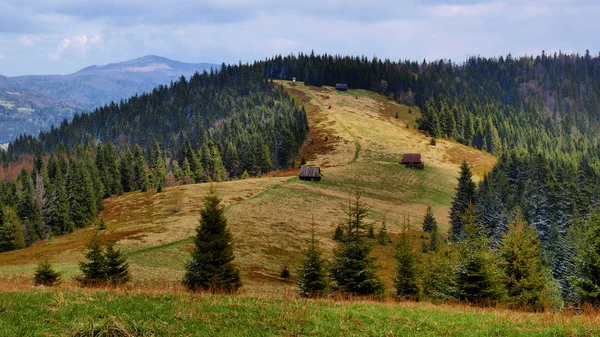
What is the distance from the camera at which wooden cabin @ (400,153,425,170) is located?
144 meters

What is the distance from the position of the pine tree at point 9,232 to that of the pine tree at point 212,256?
7332 centimetres

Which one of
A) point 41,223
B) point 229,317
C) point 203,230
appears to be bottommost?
point 41,223

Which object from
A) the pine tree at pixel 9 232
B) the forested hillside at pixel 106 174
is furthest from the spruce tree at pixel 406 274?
the pine tree at pixel 9 232

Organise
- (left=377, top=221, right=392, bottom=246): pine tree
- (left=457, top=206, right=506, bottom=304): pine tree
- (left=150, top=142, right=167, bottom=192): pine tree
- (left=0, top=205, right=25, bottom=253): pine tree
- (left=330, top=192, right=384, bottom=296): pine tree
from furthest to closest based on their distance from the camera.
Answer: (left=150, top=142, right=167, bottom=192): pine tree, (left=0, top=205, right=25, bottom=253): pine tree, (left=377, top=221, right=392, bottom=246): pine tree, (left=330, top=192, right=384, bottom=296): pine tree, (left=457, top=206, right=506, bottom=304): pine tree

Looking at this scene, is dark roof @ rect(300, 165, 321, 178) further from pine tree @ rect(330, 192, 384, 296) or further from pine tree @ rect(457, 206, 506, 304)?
pine tree @ rect(457, 206, 506, 304)

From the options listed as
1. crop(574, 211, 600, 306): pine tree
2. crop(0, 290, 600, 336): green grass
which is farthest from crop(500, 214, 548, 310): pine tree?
crop(0, 290, 600, 336): green grass

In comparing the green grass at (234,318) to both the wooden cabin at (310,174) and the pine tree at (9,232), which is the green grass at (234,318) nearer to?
the pine tree at (9,232)

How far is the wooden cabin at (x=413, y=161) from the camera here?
471 feet

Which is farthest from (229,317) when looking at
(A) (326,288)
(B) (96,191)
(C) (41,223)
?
(B) (96,191)

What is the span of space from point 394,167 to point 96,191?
288 ft

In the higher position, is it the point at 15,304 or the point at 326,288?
the point at 15,304

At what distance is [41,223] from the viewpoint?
11125cm

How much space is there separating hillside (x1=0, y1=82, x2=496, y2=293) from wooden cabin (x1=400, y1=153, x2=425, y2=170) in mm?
2605

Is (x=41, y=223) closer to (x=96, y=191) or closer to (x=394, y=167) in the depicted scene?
(x=96, y=191)
